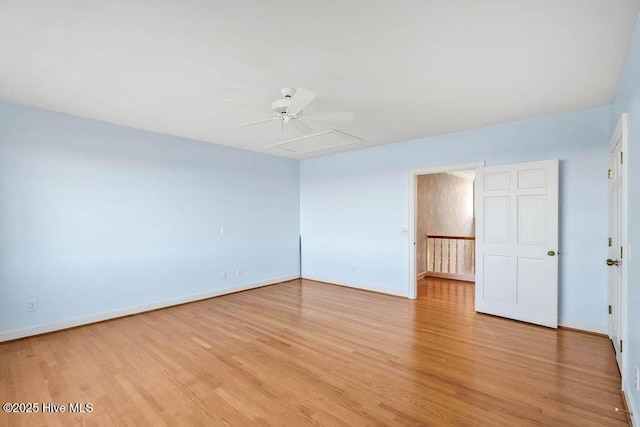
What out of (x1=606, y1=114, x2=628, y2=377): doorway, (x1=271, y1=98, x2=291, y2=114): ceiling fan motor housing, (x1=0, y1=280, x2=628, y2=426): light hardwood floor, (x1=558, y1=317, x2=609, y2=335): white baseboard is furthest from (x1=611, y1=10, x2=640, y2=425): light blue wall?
(x1=271, y1=98, x2=291, y2=114): ceiling fan motor housing

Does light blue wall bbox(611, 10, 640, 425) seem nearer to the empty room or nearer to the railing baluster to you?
the empty room

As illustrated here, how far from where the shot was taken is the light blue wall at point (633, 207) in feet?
6.15

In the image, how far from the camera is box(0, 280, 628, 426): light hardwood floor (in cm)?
210

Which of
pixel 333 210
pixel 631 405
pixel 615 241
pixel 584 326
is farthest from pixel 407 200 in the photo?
pixel 631 405

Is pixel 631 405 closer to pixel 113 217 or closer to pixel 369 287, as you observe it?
pixel 369 287

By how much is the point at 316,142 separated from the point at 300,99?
2590 millimetres

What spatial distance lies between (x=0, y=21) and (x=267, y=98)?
76.3 inches

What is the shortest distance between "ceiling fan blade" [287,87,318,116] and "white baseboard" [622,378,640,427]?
10.1ft

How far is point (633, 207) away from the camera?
79.8 inches

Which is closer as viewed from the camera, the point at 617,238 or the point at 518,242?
the point at 617,238

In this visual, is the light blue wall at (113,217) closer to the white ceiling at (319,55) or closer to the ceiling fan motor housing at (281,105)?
the white ceiling at (319,55)

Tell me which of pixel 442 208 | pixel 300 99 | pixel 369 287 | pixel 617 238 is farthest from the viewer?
pixel 442 208

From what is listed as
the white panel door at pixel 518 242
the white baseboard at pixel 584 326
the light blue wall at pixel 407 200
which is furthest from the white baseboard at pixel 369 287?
the white baseboard at pixel 584 326

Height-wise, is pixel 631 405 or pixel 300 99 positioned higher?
pixel 300 99
